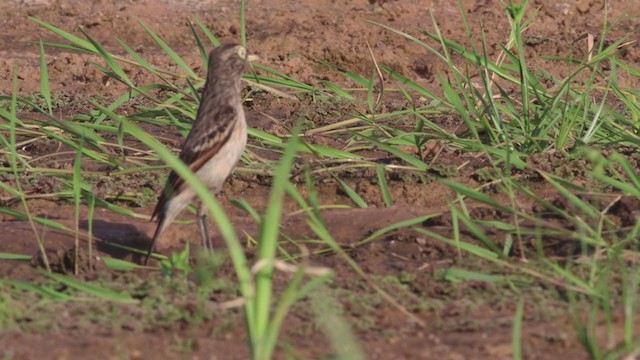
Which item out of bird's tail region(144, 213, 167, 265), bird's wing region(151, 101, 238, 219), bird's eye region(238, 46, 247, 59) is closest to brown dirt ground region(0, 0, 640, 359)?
bird's tail region(144, 213, 167, 265)

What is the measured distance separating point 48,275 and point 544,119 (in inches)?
136

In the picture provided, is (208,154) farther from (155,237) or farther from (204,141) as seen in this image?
(155,237)

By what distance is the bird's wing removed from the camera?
6309mm

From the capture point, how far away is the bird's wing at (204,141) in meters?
6.31

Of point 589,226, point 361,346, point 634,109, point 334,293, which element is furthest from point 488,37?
point 361,346

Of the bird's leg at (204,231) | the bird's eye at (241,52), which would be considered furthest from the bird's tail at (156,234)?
the bird's eye at (241,52)

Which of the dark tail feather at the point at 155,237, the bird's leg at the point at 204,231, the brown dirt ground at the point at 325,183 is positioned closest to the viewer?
the brown dirt ground at the point at 325,183

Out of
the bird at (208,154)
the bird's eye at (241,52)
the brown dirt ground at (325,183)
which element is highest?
the bird's eye at (241,52)

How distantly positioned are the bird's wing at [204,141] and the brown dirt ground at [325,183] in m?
0.37

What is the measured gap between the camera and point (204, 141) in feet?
21.0

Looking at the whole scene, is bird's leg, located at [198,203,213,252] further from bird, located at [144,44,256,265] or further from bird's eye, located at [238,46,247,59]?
bird's eye, located at [238,46,247,59]

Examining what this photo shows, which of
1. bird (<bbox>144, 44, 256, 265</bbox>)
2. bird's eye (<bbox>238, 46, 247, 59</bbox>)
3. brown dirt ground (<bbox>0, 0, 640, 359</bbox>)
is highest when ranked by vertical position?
bird's eye (<bbox>238, 46, 247, 59</bbox>)

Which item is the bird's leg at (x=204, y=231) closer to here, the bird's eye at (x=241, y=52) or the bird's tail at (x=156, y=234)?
the bird's tail at (x=156, y=234)

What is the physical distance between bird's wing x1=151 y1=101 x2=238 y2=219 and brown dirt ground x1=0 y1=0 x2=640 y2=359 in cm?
37
